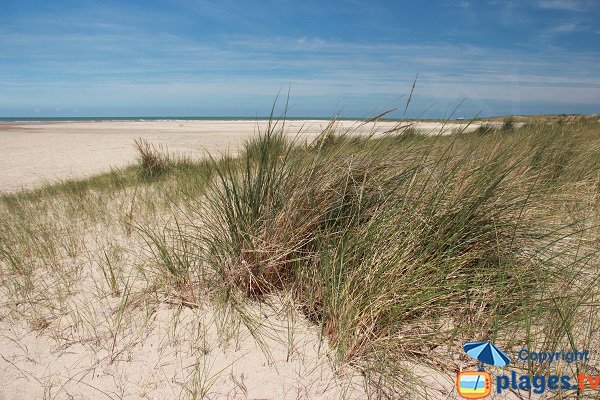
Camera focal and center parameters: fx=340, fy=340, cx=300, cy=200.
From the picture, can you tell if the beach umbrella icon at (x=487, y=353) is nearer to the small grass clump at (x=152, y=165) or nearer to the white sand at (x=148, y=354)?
the white sand at (x=148, y=354)

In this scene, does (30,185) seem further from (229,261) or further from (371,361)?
(371,361)

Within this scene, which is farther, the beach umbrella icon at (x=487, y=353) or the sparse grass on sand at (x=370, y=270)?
the sparse grass on sand at (x=370, y=270)

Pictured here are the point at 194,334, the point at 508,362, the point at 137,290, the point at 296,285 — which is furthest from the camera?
the point at 137,290

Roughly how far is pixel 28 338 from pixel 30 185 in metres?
6.08

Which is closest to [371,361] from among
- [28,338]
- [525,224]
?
[525,224]

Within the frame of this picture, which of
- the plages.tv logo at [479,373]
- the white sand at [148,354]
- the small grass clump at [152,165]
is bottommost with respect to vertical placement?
the white sand at [148,354]

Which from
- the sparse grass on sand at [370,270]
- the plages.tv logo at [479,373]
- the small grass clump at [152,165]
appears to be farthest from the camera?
the small grass clump at [152,165]

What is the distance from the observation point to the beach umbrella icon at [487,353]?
1.27 meters

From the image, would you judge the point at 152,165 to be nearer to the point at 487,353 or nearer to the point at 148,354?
the point at 148,354

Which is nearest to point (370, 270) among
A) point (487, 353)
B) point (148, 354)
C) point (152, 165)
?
point (487, 353)

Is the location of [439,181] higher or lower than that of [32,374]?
higher

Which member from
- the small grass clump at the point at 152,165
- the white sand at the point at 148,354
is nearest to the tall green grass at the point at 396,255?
the white sand at the point at 148,354

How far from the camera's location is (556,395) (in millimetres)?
1161

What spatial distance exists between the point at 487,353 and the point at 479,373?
0.27 ft
